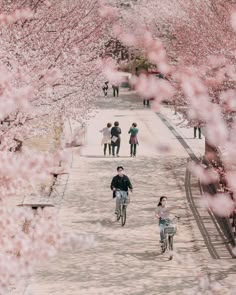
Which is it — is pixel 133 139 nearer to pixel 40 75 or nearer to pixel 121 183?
pixel 40 75

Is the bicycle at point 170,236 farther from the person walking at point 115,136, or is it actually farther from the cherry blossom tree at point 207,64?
the person walking at point 115,136

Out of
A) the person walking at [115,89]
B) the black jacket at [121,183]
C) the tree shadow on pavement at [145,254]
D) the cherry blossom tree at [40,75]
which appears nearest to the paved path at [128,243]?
the tree shadow on pavement at [145,254]

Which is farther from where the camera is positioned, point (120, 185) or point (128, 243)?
point (120, 185)

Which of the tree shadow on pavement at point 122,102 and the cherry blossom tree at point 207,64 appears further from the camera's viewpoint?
the tree shadow on pavement at point 122,102

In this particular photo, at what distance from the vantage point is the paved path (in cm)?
1493

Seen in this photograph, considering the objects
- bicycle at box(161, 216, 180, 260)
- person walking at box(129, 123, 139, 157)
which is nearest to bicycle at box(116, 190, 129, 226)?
bicycle at box(161, 216, 180, 260)

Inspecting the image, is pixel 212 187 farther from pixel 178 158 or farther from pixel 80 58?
pixel 80 58

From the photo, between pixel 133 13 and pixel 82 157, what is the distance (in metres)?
34.2

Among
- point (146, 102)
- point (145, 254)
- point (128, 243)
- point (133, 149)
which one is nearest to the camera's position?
point (145, 254)

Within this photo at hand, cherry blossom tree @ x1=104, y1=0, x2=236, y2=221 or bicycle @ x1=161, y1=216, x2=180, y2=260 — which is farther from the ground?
cherry blossom tree @ x1=104, y1=0, x2=236, y2=221

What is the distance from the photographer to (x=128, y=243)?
17.8m

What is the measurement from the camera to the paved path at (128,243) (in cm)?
1493

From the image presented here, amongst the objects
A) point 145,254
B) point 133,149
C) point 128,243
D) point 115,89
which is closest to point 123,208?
point 128,243

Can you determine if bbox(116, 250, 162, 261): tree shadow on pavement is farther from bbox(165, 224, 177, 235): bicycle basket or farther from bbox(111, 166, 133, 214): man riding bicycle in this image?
bbox(111, 166, 133, 214): man riding bicycle
